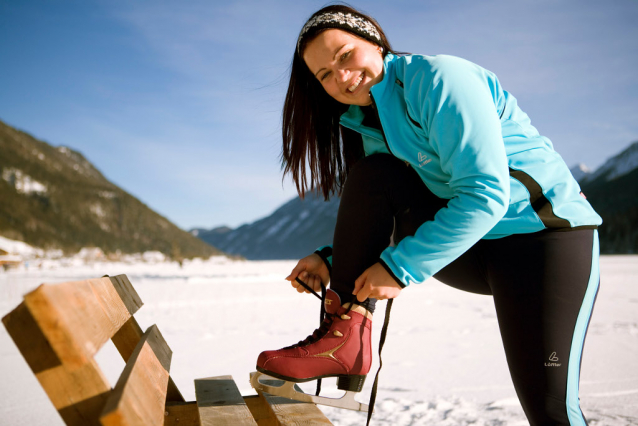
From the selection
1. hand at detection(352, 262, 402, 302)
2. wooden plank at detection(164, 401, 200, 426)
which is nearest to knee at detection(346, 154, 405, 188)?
hand at detection(352, 262, 402, 302)

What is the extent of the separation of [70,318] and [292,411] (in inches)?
28.3

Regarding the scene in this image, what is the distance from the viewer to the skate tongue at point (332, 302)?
121 centimetres

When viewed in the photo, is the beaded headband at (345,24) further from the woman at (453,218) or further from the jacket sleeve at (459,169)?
the jacket sleeve at (459,169)

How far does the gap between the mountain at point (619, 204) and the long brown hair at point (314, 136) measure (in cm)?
4854

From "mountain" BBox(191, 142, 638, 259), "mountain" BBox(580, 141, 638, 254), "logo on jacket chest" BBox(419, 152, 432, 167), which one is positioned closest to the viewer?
"logo on jacket chest" BBox(419, 152, 432, 167)

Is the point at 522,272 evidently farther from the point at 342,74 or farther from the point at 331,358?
the point at 342,74

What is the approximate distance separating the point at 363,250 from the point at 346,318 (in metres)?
0.20

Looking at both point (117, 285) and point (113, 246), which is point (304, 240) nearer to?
point (113, 246)

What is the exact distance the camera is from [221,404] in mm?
1107

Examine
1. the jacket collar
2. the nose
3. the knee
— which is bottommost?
the knee

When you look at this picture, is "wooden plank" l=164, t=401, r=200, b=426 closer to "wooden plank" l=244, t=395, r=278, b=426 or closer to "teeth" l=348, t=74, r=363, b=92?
"wooden plank" l=244, t=395, r=278, b=426

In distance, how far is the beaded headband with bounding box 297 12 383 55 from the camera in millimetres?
1235

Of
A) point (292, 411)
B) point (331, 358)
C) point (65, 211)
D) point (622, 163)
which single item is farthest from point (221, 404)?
point (622, 163)

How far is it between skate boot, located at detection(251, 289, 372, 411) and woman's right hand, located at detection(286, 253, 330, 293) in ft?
0.77
